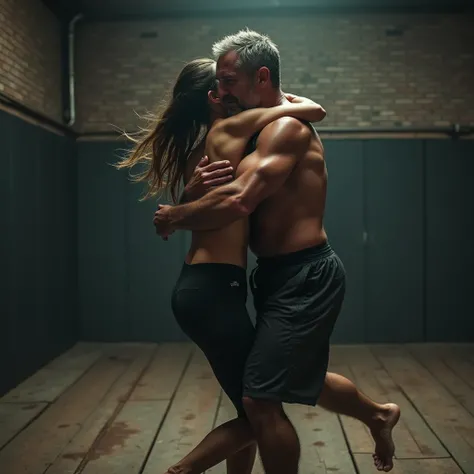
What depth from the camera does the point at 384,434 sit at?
2533 millimetres

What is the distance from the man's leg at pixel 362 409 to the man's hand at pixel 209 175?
2.73 feet

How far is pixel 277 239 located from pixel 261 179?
25cm

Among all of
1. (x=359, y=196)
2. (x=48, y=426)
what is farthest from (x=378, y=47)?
(x=48, y=426)

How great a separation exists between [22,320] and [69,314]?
126 centimetres

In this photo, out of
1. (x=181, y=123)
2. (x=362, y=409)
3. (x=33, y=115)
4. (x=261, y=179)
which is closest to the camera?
(x=261, y=179)

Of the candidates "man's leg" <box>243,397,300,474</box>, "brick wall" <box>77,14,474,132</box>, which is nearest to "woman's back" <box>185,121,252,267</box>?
"man's leg" <box>243,397,300,474</box>

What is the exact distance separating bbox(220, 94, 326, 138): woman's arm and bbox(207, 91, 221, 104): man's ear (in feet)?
0.33

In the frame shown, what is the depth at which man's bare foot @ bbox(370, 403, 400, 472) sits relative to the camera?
99.1 inches

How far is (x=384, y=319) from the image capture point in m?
6.45

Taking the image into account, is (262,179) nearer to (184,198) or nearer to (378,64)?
(184,198)

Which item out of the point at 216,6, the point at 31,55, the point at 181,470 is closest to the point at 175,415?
the point at 181,470

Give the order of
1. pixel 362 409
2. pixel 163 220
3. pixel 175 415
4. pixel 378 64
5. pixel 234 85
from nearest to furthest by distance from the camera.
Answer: pixel 234 85 < pixel 163 220 < pixel 362 409 < pixel 175 415 < pixel 378 64

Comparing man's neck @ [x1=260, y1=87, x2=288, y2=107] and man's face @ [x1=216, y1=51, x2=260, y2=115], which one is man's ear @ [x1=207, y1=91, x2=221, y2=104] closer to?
man's face @ [x1=216, y1=51, x2=260, y2=115]

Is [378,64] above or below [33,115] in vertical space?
above
